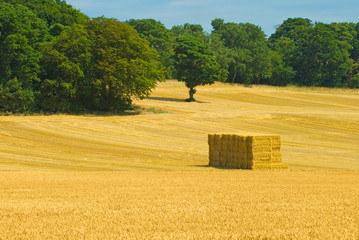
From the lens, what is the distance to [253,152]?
24828mm

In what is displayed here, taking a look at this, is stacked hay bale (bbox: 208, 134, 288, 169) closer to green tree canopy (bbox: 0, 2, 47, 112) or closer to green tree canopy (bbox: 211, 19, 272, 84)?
green tree canopy (bbox: 0, 2, 47, 112)

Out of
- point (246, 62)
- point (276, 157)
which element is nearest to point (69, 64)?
point (276, 157)

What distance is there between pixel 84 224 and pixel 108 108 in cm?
4737

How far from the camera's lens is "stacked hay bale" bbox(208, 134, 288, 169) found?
2483 centimetres

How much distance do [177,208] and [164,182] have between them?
7045mm

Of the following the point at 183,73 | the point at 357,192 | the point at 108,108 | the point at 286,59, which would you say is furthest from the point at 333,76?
the point at 357,192

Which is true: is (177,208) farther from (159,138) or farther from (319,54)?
(319,54)

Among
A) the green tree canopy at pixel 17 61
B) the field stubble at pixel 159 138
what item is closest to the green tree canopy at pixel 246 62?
the field stubble at pixel 159 138

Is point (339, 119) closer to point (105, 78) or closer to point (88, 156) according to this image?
point (105, 78)

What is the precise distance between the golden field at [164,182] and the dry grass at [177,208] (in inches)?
1.1

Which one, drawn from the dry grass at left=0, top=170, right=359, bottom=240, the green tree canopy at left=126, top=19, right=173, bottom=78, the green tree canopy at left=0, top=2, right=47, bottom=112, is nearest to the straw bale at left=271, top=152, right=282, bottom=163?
the dry grass at left=0, top=170, right=359, bottom=240

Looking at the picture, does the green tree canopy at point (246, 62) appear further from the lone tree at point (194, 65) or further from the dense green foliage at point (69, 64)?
the dense green foliage at point (69, 64)

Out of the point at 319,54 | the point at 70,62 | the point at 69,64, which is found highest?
the point at 319,54

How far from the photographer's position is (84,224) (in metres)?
10.4
